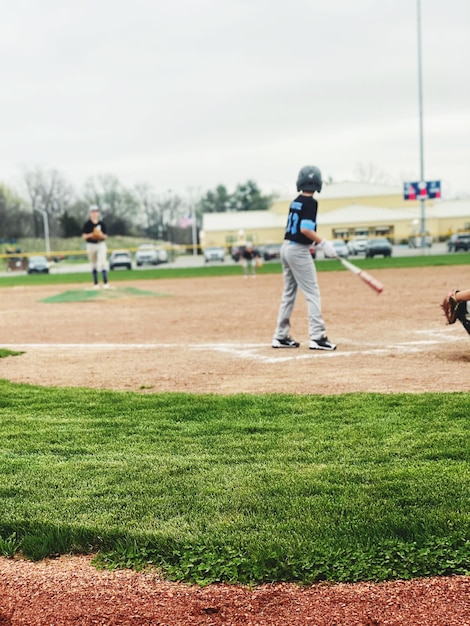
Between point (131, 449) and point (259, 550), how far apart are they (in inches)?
63.7

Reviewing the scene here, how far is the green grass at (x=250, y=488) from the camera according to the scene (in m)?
3.04

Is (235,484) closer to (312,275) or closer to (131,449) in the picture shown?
(131,449)

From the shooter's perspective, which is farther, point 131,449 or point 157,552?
point 131,449

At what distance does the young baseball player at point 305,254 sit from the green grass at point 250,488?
3.08 metres

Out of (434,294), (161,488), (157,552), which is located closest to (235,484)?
(161,488)

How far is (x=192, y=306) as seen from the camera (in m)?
15.8

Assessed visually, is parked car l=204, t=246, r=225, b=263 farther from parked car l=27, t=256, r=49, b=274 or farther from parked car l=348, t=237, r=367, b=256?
parked car l=27, t=256, r=49, b=274

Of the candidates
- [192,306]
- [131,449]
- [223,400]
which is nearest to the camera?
[131,449]

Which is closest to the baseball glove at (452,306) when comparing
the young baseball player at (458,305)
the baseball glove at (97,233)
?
the young baseball player at (458,305)

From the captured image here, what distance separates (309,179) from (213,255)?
48.6 m

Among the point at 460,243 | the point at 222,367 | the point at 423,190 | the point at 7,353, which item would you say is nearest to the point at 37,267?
the point at 423,190

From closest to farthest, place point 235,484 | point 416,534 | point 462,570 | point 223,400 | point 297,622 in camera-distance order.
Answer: point 297,622
point 462,570
point 416,534
point 235,484
point 223,400

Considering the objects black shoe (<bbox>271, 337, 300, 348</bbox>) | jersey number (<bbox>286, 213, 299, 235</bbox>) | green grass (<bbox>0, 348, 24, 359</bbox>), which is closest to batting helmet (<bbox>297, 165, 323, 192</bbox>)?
jersey number (<bbox>286, 213, 299, 235</bbox>)

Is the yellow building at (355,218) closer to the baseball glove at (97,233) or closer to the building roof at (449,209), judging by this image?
the building roof at (449,209)
